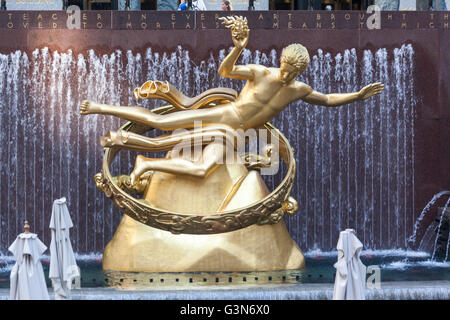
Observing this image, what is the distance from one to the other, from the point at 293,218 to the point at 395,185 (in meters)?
→ 1.65

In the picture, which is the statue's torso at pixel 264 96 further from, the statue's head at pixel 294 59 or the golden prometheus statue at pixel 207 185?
the statue's head at pixel 294 59

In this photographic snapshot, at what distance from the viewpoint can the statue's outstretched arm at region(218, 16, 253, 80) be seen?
488 inches

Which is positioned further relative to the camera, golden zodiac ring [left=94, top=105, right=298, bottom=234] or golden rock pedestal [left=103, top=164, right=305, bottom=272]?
golden rock pedestal [left=103, top=164, right=305, bottom=272]

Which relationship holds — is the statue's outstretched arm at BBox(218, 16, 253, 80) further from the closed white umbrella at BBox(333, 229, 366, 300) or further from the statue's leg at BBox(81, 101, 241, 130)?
the closed white umbrella at BBox(333, 229, 366, 300)

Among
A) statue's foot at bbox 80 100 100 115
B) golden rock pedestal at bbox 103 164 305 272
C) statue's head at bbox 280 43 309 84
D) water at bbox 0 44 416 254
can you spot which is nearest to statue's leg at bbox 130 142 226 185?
golden rock pedestal at bbox 103 164 305 272

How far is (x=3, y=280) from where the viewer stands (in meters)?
13.0

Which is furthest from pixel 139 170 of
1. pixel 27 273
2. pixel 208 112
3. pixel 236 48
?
pixel 27 273

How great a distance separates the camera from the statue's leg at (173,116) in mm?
12961

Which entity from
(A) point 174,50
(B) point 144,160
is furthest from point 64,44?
(B) point 144,160

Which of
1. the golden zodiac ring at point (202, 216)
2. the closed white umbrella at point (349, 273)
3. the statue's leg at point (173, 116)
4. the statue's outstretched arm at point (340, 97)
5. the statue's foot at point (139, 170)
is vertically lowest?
the closed white umbrella at point (349, 273)

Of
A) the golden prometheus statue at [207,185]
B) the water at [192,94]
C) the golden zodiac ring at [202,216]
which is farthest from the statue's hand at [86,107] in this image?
the water at [192,94]

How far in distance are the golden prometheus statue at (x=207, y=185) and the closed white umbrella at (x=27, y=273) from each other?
2146mm

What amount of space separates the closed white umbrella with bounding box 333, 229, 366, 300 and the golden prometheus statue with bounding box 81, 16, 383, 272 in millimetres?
2084

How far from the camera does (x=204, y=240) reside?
12.7m
